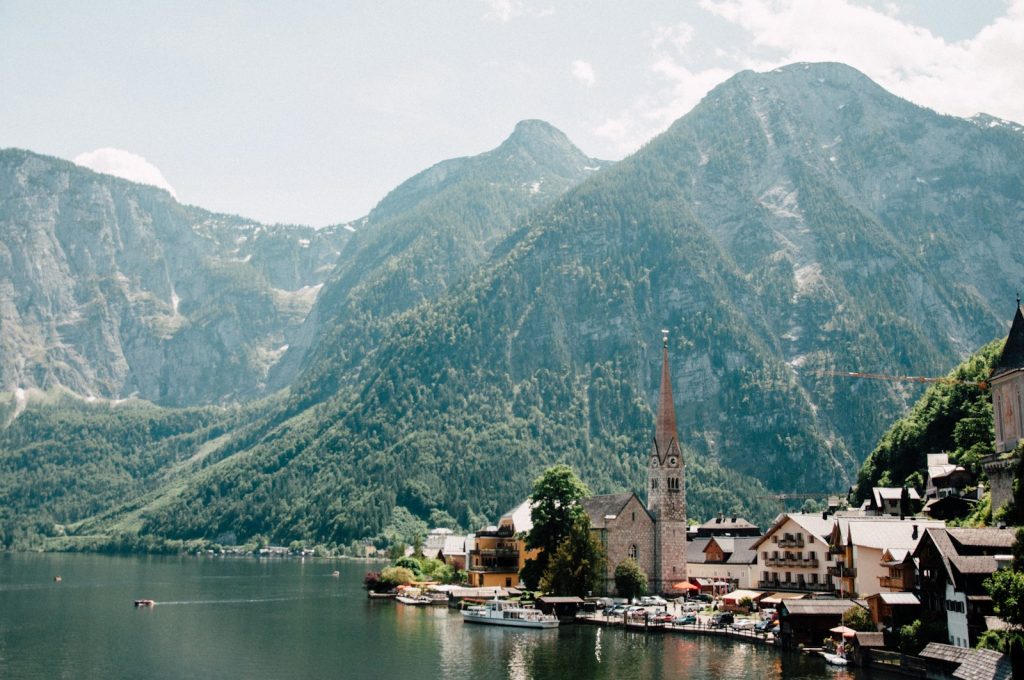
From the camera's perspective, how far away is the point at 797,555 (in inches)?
4850

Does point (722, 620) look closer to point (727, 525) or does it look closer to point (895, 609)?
point (895, 609)

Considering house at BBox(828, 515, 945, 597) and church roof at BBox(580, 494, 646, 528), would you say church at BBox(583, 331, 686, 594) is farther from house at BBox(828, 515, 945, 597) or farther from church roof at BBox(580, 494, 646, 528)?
house at BBox(828, 515, 945, 597)

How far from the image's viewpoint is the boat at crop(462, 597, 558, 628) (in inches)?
4454

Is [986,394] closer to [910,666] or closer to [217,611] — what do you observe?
[910,666]

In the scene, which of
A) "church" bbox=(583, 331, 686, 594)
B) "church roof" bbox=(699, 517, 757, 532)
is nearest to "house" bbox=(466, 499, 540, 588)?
"church" bbox=(583, 331, 686, 594)

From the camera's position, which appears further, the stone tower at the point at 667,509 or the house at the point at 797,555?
the stone tower at the point at 667,509

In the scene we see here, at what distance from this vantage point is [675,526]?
136 meters

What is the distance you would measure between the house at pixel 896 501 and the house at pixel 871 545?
62.3 feet

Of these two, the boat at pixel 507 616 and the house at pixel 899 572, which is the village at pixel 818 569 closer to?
the house at pixel 899 572

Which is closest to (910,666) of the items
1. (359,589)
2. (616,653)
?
(616,653)

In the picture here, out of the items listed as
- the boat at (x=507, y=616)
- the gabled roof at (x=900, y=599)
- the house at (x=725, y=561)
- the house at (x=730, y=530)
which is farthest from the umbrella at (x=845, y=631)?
the house at (x=730, y=530)

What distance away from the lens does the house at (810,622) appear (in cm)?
9294

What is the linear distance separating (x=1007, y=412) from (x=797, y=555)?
36.1m

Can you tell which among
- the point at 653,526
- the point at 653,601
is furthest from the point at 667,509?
the point at 653,601
